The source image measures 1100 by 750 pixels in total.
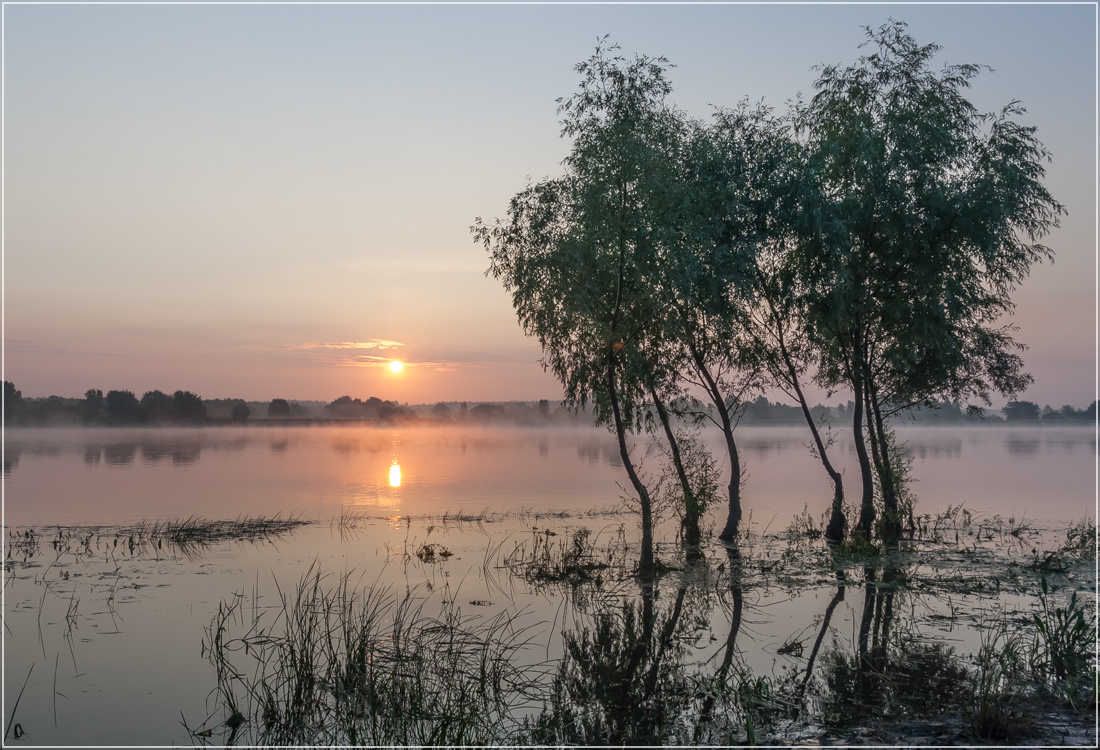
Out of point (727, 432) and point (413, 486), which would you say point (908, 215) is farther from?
point (413, 486)

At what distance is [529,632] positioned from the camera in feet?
49.4

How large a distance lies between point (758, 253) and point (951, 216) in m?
5.08

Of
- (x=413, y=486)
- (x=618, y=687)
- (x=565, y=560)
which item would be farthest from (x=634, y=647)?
(x=413, y=486)

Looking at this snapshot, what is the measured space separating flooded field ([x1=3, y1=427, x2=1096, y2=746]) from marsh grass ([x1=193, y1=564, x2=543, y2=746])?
0.05m

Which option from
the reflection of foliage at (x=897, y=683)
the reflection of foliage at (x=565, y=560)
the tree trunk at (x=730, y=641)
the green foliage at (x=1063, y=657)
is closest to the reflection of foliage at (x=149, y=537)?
the reflection of foliage at (x=565, y=560)

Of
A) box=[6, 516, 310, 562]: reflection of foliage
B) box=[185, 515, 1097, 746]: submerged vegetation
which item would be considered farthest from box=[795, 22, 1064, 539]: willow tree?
box=[6, 516, 310, 562]: reflection of foliage

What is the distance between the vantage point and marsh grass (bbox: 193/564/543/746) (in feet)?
32.2

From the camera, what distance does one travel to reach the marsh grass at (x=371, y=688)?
9820 mm

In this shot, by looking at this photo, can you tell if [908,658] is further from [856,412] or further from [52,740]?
[856,412]

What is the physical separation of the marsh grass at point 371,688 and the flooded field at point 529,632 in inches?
2.1

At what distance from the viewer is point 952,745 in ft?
29.9

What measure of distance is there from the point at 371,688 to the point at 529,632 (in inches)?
196

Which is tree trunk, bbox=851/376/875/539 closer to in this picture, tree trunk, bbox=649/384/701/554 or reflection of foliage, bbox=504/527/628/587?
tree trunk, bbox=649/384/701/554

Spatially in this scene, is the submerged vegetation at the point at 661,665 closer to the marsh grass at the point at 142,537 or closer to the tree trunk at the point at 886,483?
the tree trunk at the point at 886,483
